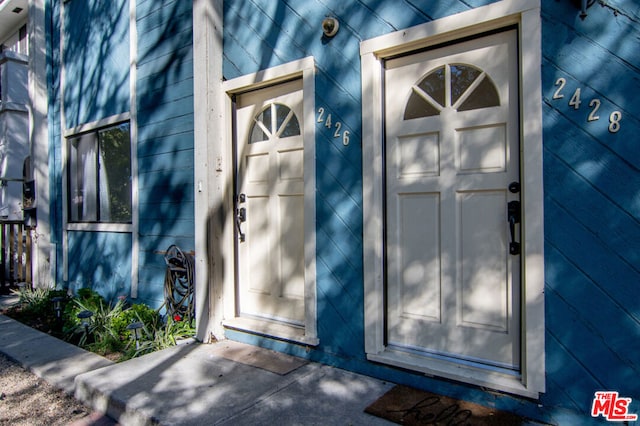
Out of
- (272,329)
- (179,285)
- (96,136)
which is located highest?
(96,136)

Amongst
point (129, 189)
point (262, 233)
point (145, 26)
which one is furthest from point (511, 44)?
point (129, 189)

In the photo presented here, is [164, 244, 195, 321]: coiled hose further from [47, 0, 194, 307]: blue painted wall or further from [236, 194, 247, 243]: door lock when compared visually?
[236, 194, 247, 243]: door lock

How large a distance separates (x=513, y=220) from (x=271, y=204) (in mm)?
1914

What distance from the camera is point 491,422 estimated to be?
88.8 inches

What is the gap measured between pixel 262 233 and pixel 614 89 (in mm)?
2624

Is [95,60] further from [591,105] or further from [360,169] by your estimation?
[591,105]

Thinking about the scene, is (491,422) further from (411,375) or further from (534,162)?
(534,162)

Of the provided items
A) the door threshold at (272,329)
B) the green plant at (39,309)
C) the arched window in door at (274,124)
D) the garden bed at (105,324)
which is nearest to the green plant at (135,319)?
the garden bed at (105,324)

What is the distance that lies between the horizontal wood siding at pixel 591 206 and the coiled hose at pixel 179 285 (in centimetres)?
304

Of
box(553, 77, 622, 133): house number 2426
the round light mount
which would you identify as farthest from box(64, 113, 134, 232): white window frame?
box(553, 77, 622, 133): house number 2426

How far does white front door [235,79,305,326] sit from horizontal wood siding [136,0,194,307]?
68cm

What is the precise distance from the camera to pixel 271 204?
11.8ft

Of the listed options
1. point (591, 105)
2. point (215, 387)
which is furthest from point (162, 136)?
point (591, 105)

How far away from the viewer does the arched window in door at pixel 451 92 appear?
256 centimetres
